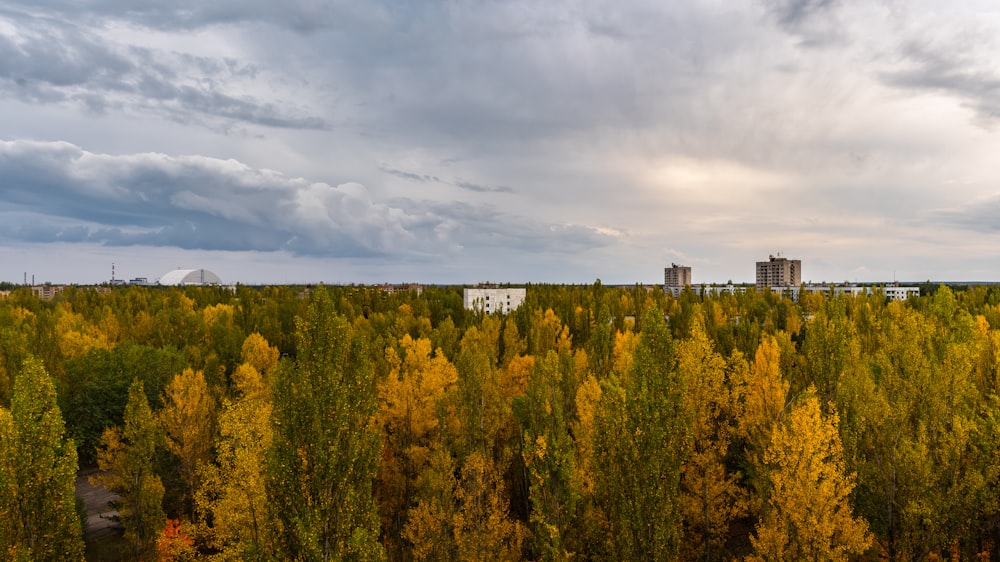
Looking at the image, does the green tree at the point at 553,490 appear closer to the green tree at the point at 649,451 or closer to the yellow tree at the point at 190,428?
the green tree at the point at 649,451

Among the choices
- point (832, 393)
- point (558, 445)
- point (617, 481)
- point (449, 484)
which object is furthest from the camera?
point (832, 393)

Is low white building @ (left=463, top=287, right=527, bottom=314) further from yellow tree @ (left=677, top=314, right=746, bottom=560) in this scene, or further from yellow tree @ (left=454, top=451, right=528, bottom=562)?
yellow tree @ (left=677, top=314, right=746, bottom=560)

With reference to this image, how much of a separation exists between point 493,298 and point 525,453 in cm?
11852

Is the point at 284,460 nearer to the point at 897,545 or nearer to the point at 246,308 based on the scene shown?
the point at 897,545

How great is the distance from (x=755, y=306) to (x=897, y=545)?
77.3 metres

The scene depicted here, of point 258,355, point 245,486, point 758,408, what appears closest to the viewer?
point 245,486

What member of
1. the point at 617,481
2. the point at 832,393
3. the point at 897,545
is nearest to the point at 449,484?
the point at 617,481

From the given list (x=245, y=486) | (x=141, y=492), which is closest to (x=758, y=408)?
(x=245, y=486)

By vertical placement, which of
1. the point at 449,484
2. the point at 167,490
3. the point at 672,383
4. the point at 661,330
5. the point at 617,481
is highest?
the point at 661,330

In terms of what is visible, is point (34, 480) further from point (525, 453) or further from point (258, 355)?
point (258, 355)

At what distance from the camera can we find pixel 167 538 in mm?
31578

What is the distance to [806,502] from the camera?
79.4ft

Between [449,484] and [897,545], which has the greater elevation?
[449,484]

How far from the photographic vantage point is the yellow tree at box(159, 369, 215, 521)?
37.6 meters
